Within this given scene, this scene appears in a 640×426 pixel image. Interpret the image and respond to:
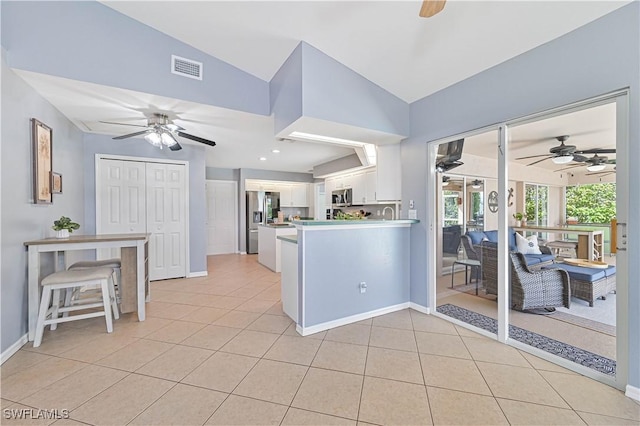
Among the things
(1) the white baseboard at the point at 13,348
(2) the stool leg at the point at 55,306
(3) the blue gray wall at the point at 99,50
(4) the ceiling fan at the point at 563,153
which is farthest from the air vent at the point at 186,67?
(4) the ceiling fan at the point at 563,153

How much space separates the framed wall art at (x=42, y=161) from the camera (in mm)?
2516

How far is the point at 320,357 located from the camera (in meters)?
2.19

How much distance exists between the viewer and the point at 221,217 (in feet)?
24.1

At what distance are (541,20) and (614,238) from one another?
1.63 m

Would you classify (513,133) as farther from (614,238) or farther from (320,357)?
(320,357)

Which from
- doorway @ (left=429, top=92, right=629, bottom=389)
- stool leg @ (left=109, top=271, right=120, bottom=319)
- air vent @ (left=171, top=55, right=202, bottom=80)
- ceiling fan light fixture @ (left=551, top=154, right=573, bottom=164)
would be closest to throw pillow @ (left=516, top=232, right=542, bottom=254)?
doorway @ (left=429, top=92, right=629, bottom=389)

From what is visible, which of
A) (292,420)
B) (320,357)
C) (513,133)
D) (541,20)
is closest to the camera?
(292,420)

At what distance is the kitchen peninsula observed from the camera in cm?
264

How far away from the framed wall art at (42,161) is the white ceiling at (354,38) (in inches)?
14.4

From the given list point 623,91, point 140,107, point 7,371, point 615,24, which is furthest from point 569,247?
point 7,371

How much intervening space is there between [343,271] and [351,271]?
0.11 meters

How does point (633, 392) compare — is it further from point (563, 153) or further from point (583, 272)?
point (563, 153)

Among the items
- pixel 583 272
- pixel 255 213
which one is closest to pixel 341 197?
pixel 255 213

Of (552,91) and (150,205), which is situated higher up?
(552,91)
